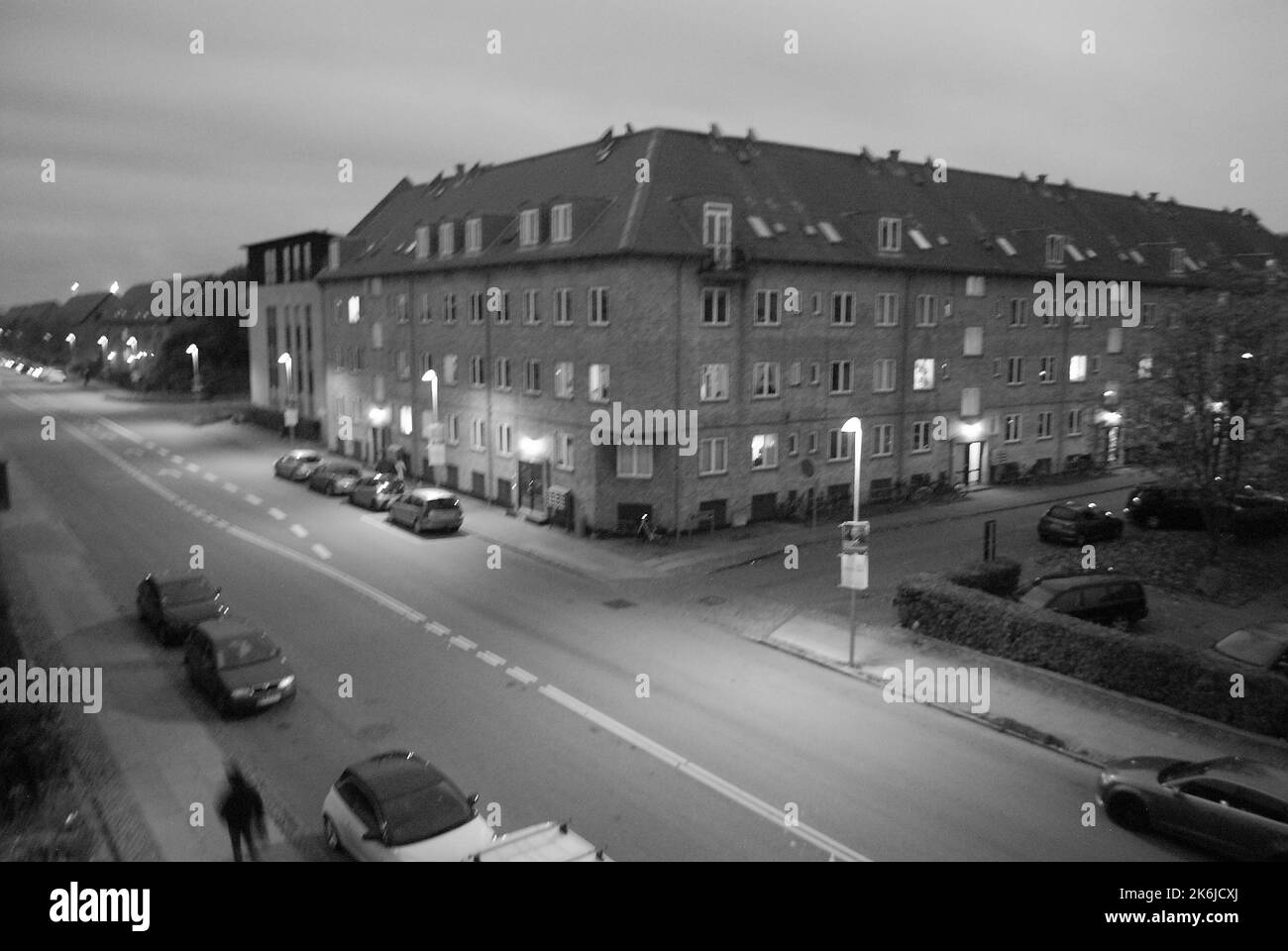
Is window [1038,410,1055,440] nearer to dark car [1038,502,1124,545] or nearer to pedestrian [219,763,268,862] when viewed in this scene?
dark car [1038,502,1124,545]

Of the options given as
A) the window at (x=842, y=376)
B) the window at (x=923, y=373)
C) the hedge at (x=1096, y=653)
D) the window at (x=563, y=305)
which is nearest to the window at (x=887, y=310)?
the window at (x=923, y=373)

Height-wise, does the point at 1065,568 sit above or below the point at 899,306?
below

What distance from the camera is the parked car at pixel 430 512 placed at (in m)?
32.0

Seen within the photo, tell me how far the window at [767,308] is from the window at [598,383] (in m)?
5.50

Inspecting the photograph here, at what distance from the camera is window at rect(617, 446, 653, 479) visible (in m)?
31.4

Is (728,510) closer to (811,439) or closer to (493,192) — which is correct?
(811,439)

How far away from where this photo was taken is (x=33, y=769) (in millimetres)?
13758

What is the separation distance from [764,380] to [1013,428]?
50.1 ft

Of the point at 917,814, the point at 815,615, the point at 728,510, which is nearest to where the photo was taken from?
the point at 917,814

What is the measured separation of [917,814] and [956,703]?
15.2 ft


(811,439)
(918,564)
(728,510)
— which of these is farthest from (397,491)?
(918,564)

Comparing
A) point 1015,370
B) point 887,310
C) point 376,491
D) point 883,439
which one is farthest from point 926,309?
point 376,491

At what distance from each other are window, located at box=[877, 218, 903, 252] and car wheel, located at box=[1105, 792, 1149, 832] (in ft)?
88.8
